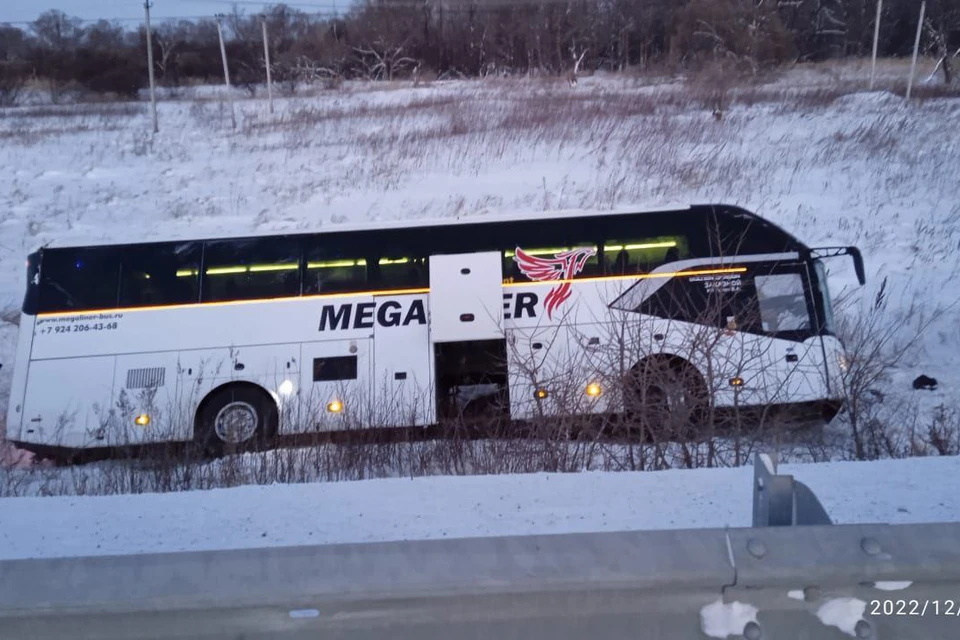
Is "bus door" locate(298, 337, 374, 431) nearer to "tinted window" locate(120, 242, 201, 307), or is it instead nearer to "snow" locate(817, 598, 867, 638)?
"tinted window" locate(120, 242, 201, 307)

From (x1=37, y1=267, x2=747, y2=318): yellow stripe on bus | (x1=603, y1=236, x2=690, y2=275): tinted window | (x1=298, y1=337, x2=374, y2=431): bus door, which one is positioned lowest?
(x1=298, y1=337, x2=374, y2=431): bus door

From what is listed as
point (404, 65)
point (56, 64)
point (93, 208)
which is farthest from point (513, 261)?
point (56, 64)

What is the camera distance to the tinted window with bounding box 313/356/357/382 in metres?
12.6

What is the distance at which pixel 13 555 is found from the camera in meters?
4.27

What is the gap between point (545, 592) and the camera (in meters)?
3.10

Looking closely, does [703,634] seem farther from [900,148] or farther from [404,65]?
[404,65]

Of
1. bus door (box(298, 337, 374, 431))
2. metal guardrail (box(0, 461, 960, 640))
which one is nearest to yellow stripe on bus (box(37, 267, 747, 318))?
bus door (box(298, 337, 374, 431))

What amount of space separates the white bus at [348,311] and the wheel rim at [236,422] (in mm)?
23

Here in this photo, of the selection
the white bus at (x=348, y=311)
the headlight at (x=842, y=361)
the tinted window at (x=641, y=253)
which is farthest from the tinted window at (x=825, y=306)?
the tinted window at (x=641, y=253)

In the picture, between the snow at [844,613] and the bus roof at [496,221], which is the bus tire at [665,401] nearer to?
the bus roof at [496,221]

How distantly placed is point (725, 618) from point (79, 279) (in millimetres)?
11841

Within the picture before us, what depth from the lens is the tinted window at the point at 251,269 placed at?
12.8 metres

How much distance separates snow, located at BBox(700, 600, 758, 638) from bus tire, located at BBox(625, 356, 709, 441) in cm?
492

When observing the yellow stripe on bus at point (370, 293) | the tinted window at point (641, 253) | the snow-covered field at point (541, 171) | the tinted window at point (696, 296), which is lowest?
the tinted window at point (696, 296)
